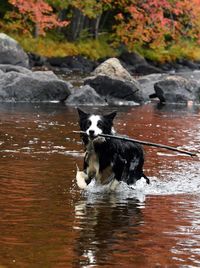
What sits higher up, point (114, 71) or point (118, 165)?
point (118, 165)

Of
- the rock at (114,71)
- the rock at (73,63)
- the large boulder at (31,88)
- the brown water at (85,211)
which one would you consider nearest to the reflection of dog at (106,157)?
the brown water at (85,211)

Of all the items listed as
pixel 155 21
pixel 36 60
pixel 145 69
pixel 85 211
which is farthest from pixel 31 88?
pixel 155 21

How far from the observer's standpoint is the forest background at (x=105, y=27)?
166 ft

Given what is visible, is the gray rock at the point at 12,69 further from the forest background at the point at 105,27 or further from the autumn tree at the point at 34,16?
the forest background at the point at 105,27

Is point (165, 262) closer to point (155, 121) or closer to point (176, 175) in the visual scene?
point (176, 175)

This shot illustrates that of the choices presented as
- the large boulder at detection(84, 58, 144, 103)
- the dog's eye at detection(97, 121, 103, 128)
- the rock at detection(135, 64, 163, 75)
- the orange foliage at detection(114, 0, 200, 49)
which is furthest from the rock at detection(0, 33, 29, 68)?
the dog's eye at detection(97, 121, 103, 128)

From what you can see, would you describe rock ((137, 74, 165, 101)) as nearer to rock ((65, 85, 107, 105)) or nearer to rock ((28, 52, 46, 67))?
rock ((65, 85, 107, 105))

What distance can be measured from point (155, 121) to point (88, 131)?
14013 mm

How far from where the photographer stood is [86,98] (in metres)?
31.3

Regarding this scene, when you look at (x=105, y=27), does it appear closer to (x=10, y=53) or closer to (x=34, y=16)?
(x=34, y=16)

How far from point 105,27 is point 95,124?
46.6m

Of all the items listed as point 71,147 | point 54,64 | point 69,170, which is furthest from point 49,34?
point 69,170

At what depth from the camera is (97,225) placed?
35.3 ft

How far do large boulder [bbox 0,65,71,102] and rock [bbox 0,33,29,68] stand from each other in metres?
7.89
